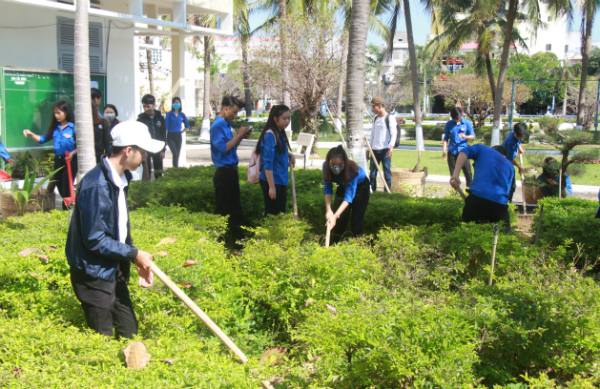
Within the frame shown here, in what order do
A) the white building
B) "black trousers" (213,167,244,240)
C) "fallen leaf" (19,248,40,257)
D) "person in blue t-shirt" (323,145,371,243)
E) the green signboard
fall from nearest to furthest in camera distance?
1. "fallen leaf" (19,248,40,257)
2. "person in blue t-shirt" (323,145,371,243)
3. "black trousers" (213,167,244,240)
4. the green signboard
5. the white building

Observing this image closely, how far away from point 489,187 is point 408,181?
3719 millimetres

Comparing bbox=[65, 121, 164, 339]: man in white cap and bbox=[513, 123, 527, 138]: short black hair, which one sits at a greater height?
bbox=[513, 123, 527, 138]: short black hair

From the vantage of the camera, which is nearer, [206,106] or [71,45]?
[71,45]

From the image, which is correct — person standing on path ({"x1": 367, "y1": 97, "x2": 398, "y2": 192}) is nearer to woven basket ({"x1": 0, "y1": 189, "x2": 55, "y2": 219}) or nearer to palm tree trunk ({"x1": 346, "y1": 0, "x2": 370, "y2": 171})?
palm tree trunk ({"x1": 346, "y1": 0, "x2": 370, "y2": 171})

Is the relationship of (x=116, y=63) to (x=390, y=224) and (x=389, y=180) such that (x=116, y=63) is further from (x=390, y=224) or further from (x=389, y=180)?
(x=390, y=224)

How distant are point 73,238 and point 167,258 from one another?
3.05 feet

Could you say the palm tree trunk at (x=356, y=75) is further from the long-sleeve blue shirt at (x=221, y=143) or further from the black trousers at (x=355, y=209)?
the long-sleeve blue shirt at (x=221, y=143)

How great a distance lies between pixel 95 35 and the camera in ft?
37.4

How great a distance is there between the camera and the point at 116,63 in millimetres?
11992

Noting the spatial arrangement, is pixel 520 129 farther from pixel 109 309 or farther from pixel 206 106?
pixel 206 106

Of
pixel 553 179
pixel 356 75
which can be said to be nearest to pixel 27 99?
pixel 356 75

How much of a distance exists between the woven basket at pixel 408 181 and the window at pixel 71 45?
6.88m

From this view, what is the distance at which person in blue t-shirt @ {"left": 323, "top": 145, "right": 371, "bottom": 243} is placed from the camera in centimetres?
525

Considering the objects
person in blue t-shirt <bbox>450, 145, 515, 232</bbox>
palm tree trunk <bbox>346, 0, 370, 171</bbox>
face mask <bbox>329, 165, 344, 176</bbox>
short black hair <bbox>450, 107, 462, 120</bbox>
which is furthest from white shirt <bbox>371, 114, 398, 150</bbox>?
face mask <bbox>329, 165, 344, 176</bbox>
